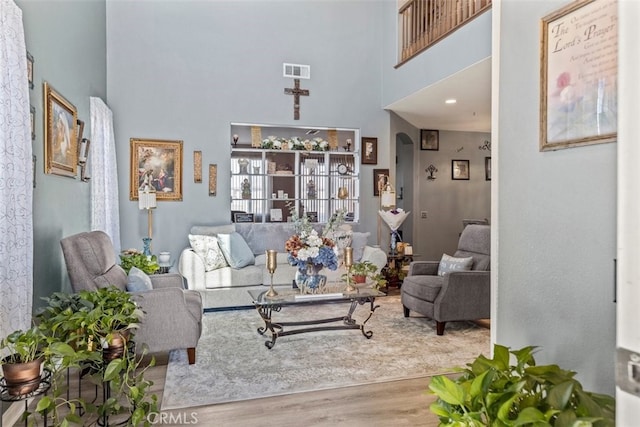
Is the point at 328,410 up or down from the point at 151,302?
down

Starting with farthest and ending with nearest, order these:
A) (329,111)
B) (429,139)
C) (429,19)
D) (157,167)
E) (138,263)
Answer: (429,139), (329,111), (157,167), (429,19), (138,263)

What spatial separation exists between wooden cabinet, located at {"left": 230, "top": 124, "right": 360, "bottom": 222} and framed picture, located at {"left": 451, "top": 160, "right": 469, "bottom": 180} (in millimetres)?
2385

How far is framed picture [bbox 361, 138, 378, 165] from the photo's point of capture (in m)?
Answer: 6.63

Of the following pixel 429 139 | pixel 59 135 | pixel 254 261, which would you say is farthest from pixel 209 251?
pixel 429 139

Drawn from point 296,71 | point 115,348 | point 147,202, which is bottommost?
point 115,348

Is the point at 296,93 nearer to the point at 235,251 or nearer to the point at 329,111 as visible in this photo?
the point at 329,111

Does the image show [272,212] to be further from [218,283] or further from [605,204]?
[605,204]

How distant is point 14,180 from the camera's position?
233 centimetres

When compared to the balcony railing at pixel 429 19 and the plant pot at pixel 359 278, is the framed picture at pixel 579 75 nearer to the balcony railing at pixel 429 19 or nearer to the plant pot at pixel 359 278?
the plant pot at pixel 359 278

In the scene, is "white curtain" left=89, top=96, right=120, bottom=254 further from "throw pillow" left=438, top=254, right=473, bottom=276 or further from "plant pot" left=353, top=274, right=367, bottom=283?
Result: "throw pillow" left=438, top=254, right=473, bottom=276

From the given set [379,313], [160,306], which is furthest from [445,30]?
[160,306]

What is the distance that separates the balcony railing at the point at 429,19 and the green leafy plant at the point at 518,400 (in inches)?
156

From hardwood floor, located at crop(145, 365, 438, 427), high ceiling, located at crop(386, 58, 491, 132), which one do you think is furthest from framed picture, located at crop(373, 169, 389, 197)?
hardwood floor, located at crop(145, 365, 438, 427)

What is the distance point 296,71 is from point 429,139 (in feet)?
9.89
